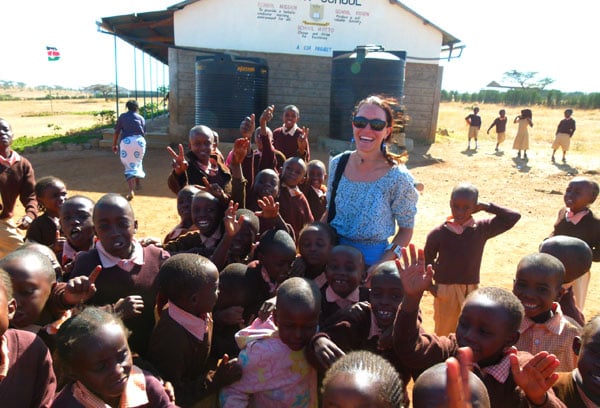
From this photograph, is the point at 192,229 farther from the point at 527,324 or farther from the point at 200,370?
the point at 527,324

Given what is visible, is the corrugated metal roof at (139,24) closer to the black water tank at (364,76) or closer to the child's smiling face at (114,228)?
the black water tank at (364,76)

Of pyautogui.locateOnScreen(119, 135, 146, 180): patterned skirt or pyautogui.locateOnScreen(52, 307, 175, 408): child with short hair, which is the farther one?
pyautogui.locateOnScreen(119, 135, 146, 180): patterned skirt

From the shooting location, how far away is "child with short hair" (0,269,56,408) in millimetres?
1578

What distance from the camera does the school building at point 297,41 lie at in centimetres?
1310

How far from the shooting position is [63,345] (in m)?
1.57

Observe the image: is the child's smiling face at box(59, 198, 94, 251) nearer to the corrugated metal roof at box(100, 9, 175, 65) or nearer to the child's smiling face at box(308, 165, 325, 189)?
the child's smiling face at box(308, 165, 325, 189)

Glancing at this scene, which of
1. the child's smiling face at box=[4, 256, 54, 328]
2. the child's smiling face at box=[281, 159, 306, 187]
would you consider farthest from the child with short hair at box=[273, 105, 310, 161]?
the child's smiling face at box=[4, 256, 54, 328]

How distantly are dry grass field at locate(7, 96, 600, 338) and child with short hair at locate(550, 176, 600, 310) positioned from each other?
1306 millimetres

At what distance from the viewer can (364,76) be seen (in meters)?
11.6

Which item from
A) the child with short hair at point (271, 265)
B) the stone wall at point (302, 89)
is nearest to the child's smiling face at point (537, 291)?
the child with short hair at point (271, 265)

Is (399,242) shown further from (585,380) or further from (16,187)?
(16,187)

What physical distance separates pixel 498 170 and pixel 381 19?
18.1 ft

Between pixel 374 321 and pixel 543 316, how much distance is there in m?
0.85

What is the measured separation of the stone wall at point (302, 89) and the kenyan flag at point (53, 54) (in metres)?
8.49
